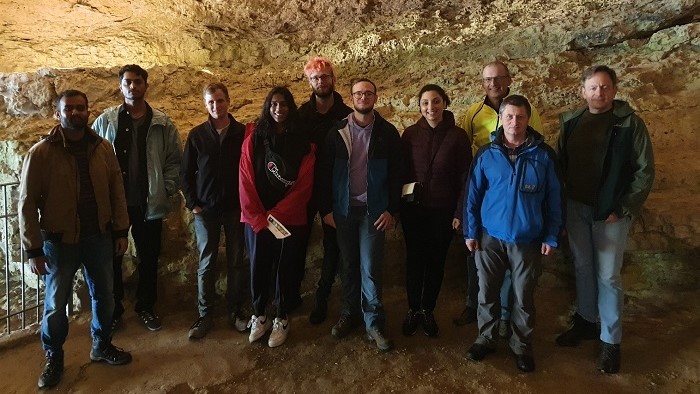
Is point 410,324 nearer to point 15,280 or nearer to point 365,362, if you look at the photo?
point 365,362

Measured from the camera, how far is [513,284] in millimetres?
3439

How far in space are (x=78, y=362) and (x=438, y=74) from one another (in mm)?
6007

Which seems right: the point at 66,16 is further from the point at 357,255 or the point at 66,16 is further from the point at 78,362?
the point at 357,255

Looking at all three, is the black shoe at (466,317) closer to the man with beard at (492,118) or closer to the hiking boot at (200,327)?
the man with beard at (492,118)

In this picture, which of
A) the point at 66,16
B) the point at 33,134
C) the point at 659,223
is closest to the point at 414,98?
the point at 659,223

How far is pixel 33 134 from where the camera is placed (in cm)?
501

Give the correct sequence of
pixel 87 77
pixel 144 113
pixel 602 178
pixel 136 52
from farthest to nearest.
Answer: pixel 136 52 < pixel 87 77 < pixel 144 113 < pixel 602 178

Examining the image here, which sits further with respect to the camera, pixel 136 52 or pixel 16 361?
pixel 136 52

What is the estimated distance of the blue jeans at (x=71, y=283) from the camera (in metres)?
3.26

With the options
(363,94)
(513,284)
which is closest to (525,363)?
(513,284)

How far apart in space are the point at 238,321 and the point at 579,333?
9.80 ft

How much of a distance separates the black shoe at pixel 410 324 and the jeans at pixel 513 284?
1.98 feet

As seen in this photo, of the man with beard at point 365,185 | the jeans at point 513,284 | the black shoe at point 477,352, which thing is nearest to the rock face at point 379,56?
the man with beard at point 365,185

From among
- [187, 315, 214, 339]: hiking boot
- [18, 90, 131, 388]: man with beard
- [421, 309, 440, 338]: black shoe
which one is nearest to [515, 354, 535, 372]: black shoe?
[421, 309, 440, 338]: black shoe
